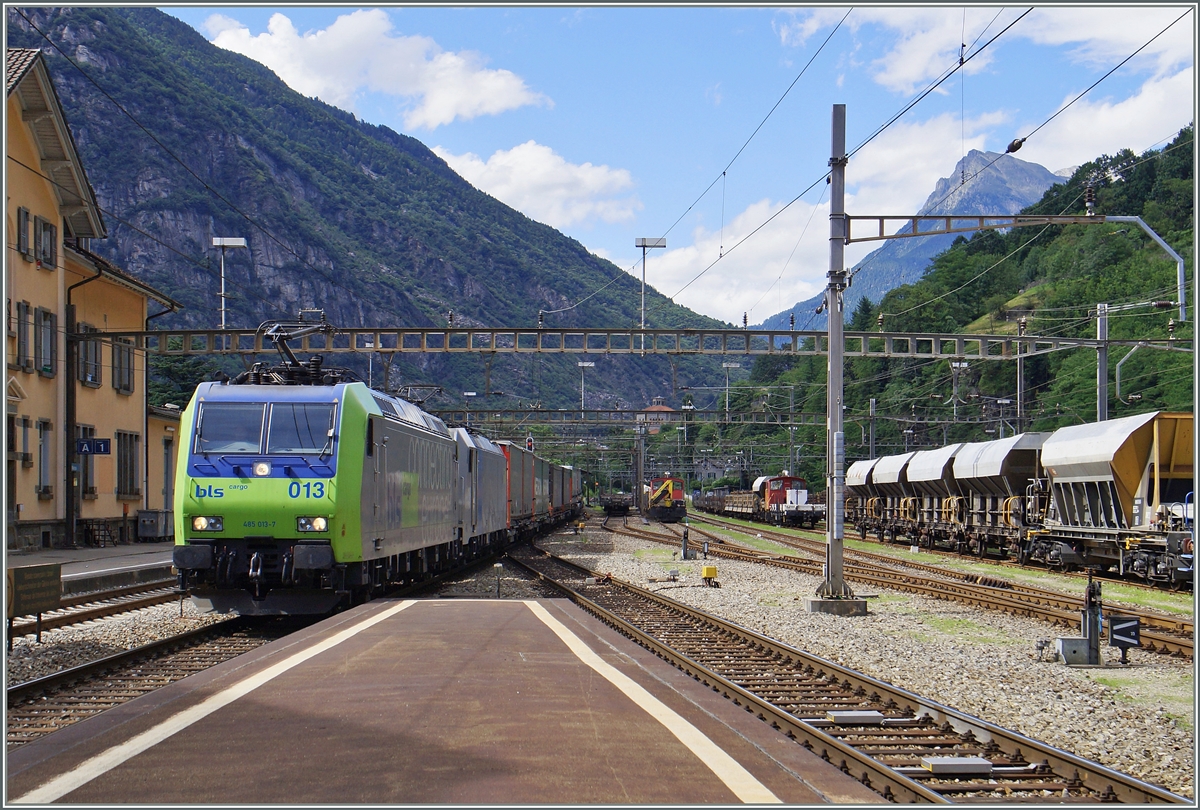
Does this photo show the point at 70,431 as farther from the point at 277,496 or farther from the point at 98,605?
the point at 277,496

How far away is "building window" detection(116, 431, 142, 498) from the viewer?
122 feet

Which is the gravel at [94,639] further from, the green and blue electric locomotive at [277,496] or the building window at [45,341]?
the building window at [45,341]

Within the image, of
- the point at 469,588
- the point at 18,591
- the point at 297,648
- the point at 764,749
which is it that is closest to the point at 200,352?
the point at 469,588

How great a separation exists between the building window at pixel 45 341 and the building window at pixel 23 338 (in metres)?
0.38

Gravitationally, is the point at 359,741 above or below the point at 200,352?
below

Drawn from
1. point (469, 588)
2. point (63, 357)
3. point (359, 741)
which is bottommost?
point (469, 588)

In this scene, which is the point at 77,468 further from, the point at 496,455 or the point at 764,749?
the point at 764,749

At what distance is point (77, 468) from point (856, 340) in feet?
82.7

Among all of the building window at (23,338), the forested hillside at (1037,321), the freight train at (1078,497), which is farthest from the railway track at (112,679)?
the forested hillside at (1037,321)

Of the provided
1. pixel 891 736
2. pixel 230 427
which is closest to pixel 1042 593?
pixel 891 736

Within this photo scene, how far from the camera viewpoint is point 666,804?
5441mm

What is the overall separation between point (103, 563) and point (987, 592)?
64.9 ft

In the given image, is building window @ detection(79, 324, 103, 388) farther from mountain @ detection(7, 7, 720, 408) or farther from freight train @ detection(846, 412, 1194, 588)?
mountain @ detection(7, 7, 720, 408)

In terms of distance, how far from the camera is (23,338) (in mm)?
30562
